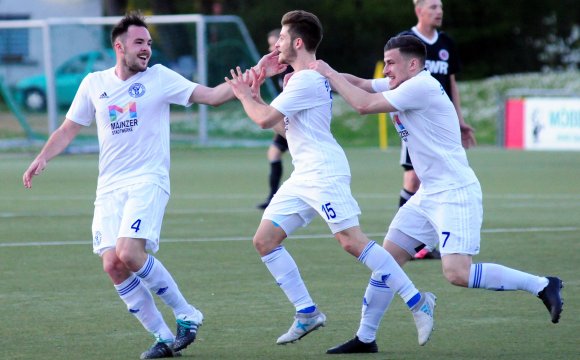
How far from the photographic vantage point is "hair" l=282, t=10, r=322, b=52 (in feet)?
24.6

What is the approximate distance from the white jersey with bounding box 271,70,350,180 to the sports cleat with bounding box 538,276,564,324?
139 cm

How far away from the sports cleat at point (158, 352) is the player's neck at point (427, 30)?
5.25 meters

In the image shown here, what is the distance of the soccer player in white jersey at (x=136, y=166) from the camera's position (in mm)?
7207

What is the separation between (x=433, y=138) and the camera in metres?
7.46

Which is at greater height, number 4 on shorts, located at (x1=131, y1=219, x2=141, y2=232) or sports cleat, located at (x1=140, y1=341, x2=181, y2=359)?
number 4 on shorts, located at (x1=131, y1=219, x2=141, y2=232)

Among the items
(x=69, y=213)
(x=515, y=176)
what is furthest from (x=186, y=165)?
(x=69, y=213)

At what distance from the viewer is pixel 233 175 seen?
70.4ft

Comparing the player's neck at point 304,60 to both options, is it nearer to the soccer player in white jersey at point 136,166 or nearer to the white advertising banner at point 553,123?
the soccer player in white jersey at point 136,166

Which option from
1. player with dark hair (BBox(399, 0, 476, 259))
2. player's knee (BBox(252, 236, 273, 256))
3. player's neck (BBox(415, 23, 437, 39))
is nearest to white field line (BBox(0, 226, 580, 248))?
player with dark hair (BBox(399, 0, 476, 259))

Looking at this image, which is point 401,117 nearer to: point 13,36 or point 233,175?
point 233,175

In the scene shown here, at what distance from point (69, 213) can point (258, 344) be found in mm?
8364

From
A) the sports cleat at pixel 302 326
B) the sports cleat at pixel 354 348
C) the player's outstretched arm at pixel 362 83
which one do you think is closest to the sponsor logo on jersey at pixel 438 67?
the player's outstretched arm at pixel 362 83

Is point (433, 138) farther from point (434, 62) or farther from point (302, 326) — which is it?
point (434, 62)

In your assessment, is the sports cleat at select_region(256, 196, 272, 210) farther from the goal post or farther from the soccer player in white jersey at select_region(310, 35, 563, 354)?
the goal post
